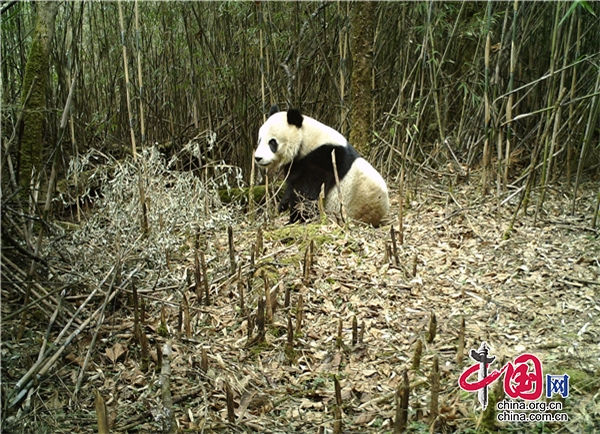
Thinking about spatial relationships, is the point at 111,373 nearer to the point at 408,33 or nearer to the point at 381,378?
the point at 381,378

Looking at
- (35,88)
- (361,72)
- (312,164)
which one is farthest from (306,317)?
(361,72)

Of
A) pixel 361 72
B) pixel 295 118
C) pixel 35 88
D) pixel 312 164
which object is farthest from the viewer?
pixel 361 72

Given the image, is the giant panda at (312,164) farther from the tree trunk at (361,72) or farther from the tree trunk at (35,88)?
the tree trunk at (35,88)

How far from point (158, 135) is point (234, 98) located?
1.13 metres

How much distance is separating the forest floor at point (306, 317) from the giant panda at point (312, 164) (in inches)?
9.8

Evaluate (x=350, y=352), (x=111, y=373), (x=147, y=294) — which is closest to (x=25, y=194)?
(x=147, y=294)

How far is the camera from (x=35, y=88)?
302 cm

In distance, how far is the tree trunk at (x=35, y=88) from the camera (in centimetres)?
302

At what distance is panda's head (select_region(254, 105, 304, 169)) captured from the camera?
4.47 metres

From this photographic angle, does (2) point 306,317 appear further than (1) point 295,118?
No

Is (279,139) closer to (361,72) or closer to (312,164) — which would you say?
(312,164)

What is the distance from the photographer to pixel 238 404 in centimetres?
237

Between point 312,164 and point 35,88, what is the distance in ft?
7.26

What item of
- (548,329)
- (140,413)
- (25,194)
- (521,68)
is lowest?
(140,413)
